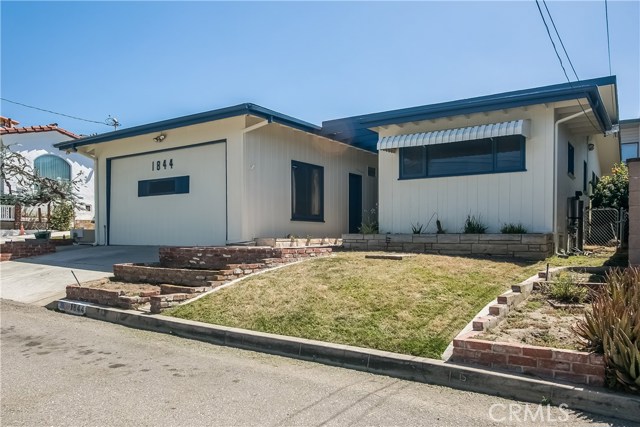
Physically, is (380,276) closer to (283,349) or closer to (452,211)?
(283,349)

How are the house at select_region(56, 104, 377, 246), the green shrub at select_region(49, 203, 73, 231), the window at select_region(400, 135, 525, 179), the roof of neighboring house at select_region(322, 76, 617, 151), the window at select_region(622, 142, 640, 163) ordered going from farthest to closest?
the window at select_region(622, 142, 640, 163), the green shrub at select_region(49, 203, 73, 231), the house at select_region(56, 104, 377, 246), the window at select_region(400, 135, 525, 179), the roof of neighboring house at select_region(322, 76, 617, 151)

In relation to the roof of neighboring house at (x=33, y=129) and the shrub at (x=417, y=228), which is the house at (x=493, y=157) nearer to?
the shrub at (x=417, y=228)

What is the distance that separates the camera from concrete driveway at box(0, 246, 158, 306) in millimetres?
9980

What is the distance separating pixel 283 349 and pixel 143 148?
34.0ft

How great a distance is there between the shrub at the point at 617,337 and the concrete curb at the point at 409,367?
0.60 ft

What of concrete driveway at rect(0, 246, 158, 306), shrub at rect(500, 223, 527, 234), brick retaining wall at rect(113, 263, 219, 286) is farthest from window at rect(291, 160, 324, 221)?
shrub at rect(500, 223, 527, 234)

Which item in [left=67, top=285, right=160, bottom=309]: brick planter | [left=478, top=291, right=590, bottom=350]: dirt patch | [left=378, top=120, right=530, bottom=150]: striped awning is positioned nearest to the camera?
[left=478, top=291, right=590, bottom=350]: dirt patch

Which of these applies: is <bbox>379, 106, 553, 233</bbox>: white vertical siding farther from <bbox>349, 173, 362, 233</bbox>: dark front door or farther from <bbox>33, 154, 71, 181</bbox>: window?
<bbox>33, 154, 71, 181</bbox>: window

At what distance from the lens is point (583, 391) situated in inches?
156

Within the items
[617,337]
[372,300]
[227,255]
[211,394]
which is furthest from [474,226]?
[211,394]

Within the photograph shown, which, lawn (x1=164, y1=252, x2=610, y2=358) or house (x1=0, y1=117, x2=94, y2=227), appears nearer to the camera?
lawn (x1=164, y1=252, x2=610, y2=358)

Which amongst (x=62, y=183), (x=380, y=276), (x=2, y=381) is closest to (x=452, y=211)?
(x=380, y=276)

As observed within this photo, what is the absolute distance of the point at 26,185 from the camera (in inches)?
878

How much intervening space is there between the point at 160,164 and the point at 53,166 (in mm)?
15160
